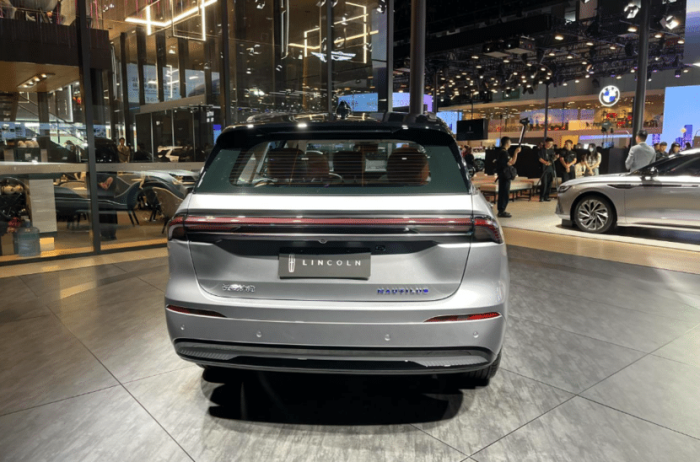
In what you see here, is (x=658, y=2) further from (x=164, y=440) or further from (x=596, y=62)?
(x=164, y=440)

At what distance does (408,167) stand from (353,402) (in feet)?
4.30

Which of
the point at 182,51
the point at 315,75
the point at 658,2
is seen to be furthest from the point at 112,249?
the point at 658,2

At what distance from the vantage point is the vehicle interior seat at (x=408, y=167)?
8.46ft

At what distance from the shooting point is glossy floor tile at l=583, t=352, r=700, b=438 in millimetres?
2754

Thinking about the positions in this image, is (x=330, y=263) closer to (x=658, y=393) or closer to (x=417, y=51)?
(x=658, y=393)

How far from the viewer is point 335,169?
9.26 feet

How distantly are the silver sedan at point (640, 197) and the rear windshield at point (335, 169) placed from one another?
7030 mm

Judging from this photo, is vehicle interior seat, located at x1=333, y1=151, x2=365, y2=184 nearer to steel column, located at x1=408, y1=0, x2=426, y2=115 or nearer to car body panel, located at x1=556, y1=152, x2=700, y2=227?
car body panel, located at x1=556, y1=152, x2=700, y2=227

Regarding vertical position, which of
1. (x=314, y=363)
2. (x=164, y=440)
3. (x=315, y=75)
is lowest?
(x=164, y=440)

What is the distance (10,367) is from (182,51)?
642 cm

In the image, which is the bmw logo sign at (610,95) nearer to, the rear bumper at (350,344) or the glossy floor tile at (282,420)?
the glossy floor tile at (282,420)

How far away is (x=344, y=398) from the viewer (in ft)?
9.82

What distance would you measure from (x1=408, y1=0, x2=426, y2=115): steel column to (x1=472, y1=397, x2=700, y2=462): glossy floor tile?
26.1ft

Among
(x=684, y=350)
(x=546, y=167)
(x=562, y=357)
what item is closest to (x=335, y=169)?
(x=562, y=357)
